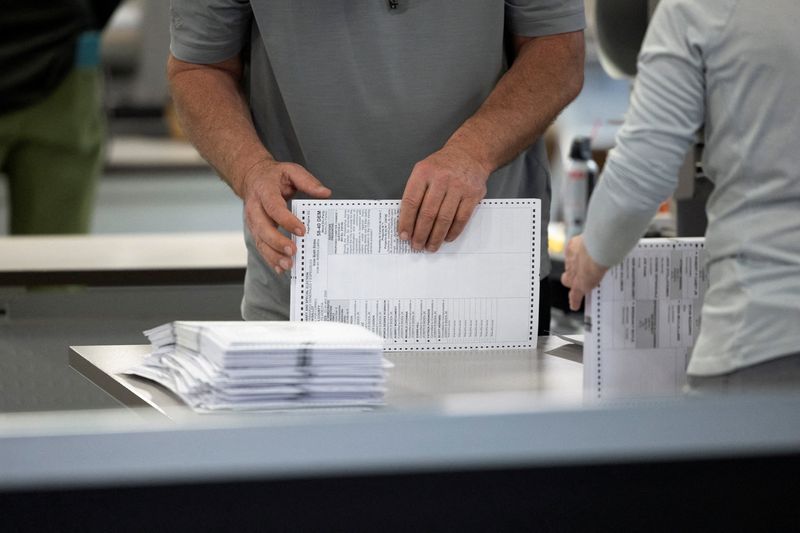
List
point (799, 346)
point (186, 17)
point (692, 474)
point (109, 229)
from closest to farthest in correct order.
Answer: point (692, 474) → point (799, 346) → point (186, 17) → point (109, 229)

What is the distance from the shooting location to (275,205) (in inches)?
68.3

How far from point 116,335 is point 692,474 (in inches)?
77.4

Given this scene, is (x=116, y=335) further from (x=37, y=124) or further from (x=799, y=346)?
(x=799, y=346)

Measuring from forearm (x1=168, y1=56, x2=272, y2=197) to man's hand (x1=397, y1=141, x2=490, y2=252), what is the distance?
264 mm

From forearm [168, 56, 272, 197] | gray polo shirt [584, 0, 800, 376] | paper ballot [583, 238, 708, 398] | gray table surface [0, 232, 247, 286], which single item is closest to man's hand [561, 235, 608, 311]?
paper ballot [583, 238, 708, 398]

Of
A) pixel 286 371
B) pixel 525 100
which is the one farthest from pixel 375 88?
pixel 286 371

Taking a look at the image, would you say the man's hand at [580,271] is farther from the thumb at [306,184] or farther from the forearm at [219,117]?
the forearm at [219,117]

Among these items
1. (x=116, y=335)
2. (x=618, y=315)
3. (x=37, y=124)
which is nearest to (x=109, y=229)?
(x=37, y=124)

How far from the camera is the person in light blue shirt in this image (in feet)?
4.31

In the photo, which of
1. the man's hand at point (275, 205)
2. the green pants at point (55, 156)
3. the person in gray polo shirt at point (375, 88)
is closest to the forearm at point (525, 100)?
the person in gray polo shirt at point (375, 88)

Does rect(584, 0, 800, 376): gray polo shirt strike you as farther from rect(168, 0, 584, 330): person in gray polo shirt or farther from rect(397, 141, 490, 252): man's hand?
rect(168, 0, 584, 330): person in gray polo shirt

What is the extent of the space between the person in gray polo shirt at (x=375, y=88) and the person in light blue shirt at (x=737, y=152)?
511 mm

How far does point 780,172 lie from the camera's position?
133 centimetres

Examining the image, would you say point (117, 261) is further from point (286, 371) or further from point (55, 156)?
point (286, 371)
